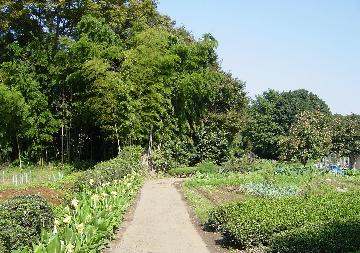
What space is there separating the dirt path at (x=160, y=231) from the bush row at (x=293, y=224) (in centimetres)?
70

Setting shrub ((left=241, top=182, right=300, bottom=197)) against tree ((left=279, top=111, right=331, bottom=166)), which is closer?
shrub ((left=241, top=182, right=300, bottom=197))

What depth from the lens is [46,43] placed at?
25.2 m

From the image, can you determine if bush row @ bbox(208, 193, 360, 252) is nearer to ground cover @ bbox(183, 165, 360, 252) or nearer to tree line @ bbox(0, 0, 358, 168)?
ground cover @ bbox(183, 165, 360, 252)

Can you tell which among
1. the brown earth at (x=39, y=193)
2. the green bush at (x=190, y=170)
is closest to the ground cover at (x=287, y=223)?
the brown earth at (x=39, y=193)

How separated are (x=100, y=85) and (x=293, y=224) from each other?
14528mm

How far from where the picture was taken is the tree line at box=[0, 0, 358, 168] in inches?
869

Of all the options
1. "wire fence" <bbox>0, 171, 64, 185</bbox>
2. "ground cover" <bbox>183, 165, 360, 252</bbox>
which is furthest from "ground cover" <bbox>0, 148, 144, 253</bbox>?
"wire fence" <bbox>0, 171, 64, 185</bbox>

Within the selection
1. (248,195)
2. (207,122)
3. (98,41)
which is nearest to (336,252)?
(248,195)

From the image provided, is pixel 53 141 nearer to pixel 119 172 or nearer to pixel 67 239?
pixel 119 172

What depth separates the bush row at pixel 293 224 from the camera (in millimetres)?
6910

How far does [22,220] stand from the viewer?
775 cm

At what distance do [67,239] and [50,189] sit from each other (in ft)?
30.4

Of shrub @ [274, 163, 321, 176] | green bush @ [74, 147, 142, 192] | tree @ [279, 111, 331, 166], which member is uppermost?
tree @ [279, 111, 331, 166]

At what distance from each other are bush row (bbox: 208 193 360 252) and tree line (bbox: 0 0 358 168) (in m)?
12.4
